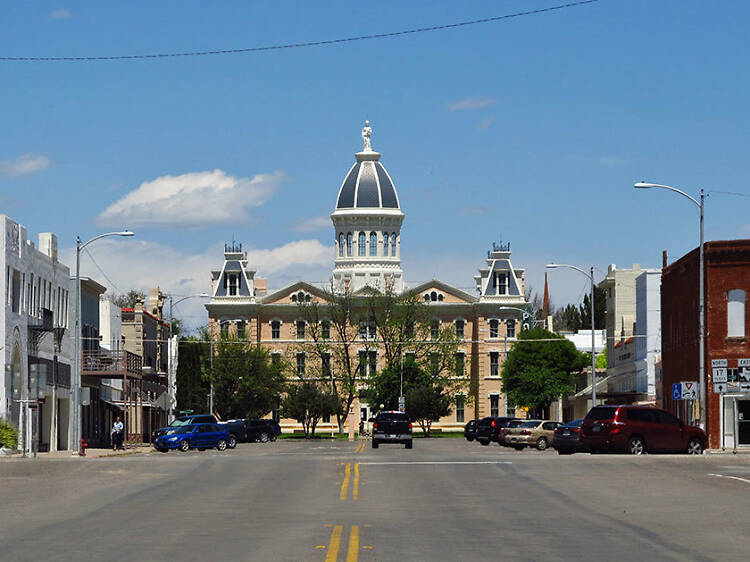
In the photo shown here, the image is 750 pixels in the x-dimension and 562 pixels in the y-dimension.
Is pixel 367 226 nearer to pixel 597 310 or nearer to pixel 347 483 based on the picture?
pixel 597 310

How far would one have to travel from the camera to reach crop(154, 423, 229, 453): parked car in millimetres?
64375

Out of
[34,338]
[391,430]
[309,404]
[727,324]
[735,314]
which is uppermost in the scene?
[735,314]

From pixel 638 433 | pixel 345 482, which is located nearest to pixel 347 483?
pixel 345 482

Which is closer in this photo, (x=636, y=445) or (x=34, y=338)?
(x=636, y=445)

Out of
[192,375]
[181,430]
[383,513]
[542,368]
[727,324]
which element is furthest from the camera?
[192,375]

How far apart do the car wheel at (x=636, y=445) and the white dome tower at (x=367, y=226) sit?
10221 cm

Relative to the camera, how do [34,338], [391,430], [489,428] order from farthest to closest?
1. [489,428]
2. [391,430]
3. [34,338]

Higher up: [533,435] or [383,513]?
[383,513]

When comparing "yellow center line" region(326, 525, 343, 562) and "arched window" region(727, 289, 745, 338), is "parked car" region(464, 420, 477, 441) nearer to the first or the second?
"arched window" region(727, 289, 745, 338)

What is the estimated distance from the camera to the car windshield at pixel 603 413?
4534 cm

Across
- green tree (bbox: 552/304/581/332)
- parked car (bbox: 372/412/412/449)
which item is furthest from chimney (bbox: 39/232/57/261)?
green tree (bbox: 552/304/581/332)

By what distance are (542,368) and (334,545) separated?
99788mm

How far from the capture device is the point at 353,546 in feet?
52.1

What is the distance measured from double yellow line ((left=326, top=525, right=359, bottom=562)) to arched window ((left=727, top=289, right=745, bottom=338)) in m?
42.9
